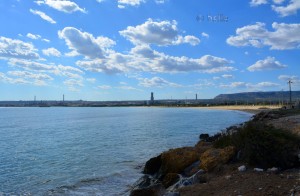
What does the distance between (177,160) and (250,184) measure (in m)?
6.80

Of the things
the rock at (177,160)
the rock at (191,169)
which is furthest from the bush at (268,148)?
the rock at (177,160)

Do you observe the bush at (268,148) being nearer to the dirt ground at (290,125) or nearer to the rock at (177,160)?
the rock at (177,160)

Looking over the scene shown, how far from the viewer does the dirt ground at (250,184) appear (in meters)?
9.54

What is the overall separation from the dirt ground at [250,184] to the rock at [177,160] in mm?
3931

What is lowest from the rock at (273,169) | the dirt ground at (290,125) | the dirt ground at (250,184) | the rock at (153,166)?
the rock at (153,166)

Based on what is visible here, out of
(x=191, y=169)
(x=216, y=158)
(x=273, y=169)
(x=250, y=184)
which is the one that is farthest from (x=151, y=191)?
(x=191, y=169)

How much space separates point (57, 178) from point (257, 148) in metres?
11.7

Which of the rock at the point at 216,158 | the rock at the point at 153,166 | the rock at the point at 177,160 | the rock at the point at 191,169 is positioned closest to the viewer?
the rock at the point at 216,158

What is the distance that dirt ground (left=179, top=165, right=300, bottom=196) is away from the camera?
954 centimetres

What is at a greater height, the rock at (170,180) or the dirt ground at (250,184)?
the dirt ground at (250,184)

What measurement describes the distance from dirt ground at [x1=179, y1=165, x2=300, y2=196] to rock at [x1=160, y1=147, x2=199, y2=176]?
3931 millimetres

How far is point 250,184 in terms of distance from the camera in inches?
408

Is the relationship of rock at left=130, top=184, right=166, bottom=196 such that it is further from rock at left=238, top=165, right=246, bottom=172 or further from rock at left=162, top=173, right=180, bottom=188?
rock at left=162, top=173, right=180, bottom=188

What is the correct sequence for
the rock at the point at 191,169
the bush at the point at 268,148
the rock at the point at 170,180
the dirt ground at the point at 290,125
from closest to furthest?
the bush at the point at 268,148 → the rock at the point at 170,180 → the rock at the point at 191,169 → the dirt ground at the point at 290,125
